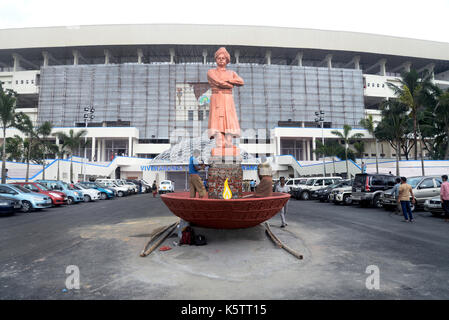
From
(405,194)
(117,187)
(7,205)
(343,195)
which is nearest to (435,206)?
(405,194)

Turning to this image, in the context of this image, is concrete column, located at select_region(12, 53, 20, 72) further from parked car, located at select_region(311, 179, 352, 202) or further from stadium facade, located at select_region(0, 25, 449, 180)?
parked car, located at select_region(311, 179, 352, 202)

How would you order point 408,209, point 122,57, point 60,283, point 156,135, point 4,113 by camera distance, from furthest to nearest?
point 122,57 < point 156,135 < point 4,113 < point 408,209 < point 60,283

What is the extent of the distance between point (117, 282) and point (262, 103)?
170 ft

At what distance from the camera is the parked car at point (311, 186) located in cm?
2198

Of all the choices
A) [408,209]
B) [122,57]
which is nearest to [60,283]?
[408,209]

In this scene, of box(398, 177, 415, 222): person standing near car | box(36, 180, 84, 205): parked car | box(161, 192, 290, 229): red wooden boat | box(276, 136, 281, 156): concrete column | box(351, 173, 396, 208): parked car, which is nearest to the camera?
box(161, 192, 290, 229): red wooden boat

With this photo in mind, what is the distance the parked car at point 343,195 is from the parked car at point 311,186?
3778 mm

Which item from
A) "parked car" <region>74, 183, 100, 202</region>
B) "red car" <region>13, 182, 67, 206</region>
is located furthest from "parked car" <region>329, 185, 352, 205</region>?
"parked car" <region>74, 183, 100, 202</region>

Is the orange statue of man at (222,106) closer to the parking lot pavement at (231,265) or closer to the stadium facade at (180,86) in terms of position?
the parking lot pavement at (231,265)

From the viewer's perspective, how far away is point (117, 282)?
4.21m

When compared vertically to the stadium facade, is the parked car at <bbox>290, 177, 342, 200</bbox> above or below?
below

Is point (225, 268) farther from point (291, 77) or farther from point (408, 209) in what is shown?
point (291, 77)

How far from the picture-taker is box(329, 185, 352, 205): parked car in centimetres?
1713

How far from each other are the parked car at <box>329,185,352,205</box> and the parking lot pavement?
872 centimetres
